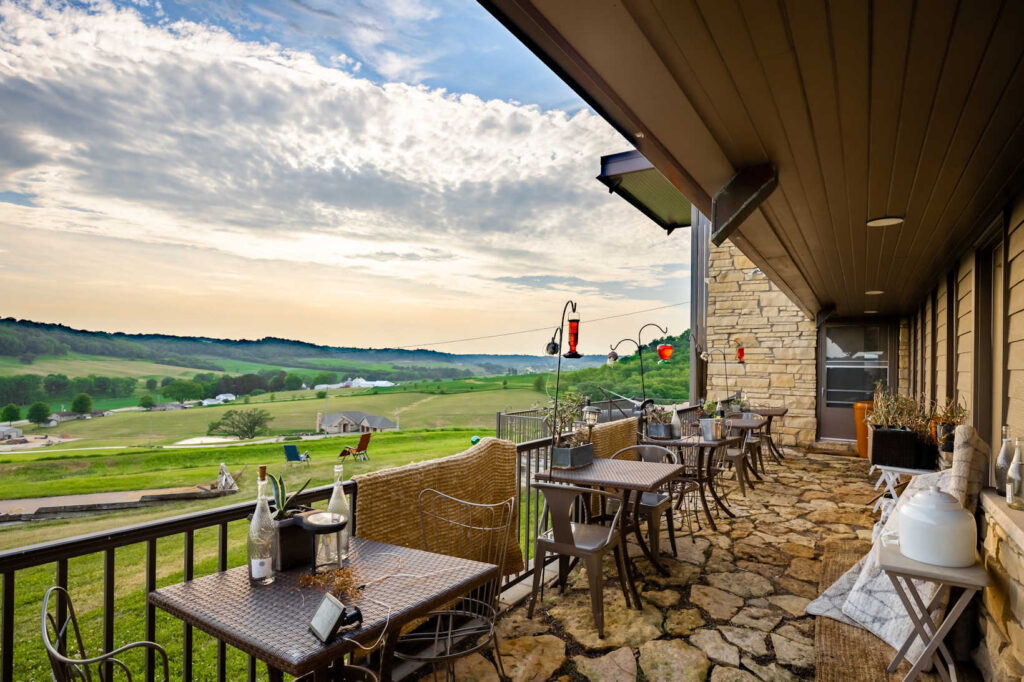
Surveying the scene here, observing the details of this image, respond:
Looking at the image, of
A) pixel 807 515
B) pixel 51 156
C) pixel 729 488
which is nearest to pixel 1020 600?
pixel 807 515

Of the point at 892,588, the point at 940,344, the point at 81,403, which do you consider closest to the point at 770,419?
the point at 940,344

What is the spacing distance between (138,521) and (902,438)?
62.2 feet

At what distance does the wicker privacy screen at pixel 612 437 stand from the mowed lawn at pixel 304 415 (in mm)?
16597

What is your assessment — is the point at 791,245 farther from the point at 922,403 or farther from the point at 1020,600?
the point at 922,403

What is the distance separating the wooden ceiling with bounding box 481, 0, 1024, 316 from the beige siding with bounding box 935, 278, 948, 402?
2.53 meters

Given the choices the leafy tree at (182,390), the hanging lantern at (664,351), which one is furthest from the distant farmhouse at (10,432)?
the hanging lantern at (664,351)

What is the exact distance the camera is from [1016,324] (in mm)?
2744

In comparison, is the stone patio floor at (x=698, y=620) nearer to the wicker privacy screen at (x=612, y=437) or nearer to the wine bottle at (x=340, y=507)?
the wicker privacy screen at (x=612, y=437)

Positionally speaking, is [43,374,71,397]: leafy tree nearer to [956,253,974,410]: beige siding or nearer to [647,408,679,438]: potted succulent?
[647,408,679,438]: potted succulent

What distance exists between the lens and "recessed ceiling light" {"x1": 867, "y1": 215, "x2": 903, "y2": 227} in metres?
3.13

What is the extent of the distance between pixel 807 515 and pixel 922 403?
8.65ft

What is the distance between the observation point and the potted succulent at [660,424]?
5.15 m

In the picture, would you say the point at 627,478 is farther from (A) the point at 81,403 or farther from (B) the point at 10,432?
(A) the point at 81,403

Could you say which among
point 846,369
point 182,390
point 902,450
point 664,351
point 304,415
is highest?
point 664,351
